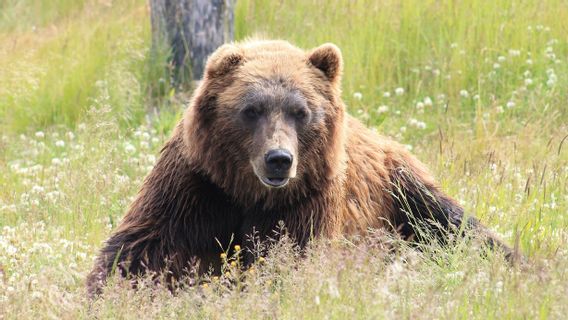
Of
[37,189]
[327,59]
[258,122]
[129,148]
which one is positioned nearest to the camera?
[258,122]

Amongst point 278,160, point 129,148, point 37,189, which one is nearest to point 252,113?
point 278,160

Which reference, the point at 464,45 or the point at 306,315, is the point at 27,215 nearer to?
the point at 306,315

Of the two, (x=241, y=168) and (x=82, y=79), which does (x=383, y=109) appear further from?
(x=241, y=168)

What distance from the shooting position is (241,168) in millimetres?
5555

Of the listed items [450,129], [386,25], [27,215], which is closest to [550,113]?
[450,129]

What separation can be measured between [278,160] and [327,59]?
0.81 metres

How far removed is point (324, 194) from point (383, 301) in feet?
5.76

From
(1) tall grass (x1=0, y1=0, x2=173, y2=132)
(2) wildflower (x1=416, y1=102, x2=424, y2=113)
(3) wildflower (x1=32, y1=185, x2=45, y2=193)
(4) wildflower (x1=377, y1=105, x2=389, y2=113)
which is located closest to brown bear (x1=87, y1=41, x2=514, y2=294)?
(3) wildflower (x1=32, y1=185, x2=45, y2=193)

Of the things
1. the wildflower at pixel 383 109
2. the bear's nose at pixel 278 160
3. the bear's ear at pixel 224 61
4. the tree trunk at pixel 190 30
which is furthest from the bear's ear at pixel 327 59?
the tree trunk at pixel 190 30

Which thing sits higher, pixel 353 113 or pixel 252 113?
pixel 252 113

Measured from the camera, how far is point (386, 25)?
9.92m

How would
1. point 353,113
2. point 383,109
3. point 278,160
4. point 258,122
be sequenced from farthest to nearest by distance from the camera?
point 353,113 < point 383,109 < point 258,122 < point 278,160

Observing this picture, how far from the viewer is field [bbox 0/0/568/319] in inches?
171

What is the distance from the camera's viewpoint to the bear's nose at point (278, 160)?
520 centimetres
